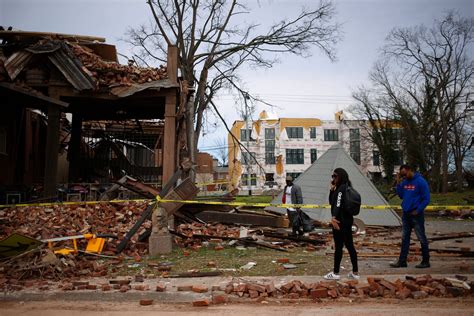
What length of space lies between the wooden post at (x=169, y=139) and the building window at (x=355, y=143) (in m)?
48.3

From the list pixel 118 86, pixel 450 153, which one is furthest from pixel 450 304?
pixel 450 153

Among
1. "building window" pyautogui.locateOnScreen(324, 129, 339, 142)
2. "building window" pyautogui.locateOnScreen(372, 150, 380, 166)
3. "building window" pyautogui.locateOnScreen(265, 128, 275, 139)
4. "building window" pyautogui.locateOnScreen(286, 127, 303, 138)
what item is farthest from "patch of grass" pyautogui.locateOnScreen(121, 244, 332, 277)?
"building window" pyautogui.locateOnScreen(324, 129, 339, 142)

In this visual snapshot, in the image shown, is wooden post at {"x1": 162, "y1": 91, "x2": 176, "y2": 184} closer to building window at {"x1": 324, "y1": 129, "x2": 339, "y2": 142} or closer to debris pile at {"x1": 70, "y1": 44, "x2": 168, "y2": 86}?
debris pile at {"x1": 70, "y1": 44, "x2": 168, "y2": 86}

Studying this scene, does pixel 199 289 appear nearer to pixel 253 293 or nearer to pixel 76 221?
pixel 253 293

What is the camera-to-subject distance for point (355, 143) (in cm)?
5856

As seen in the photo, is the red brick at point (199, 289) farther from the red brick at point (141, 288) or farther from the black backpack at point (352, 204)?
Answer: the black backpack at point (352, 204)

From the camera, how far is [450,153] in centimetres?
3947

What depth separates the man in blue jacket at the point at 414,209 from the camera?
6152mm

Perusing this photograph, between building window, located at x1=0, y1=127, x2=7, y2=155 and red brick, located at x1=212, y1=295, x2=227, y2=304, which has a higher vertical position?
building window, located at x1=0, y1=127, x2=7, y2=155

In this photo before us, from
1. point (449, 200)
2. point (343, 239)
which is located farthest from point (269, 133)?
point (343, 239)

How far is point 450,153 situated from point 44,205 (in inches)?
1597

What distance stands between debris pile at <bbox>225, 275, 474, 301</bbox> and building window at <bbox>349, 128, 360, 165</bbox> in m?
54.5

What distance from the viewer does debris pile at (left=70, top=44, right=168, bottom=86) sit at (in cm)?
1265

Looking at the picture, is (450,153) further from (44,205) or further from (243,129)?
(44,205)
